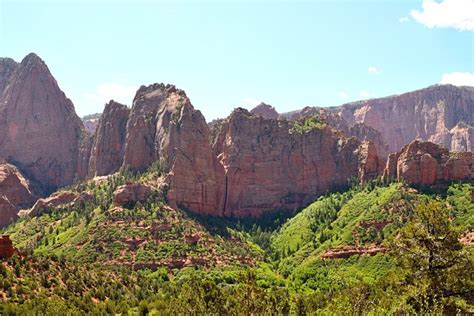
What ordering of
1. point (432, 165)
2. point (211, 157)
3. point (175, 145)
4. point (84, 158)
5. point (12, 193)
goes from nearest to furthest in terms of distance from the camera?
point (432, 165) → point (175, 145) → point (211, 157) → point (12, 193) → point (84, 158)

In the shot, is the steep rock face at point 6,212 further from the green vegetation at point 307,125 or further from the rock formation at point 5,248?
the green vegetation at point 307,125

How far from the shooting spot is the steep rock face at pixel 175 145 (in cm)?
13362

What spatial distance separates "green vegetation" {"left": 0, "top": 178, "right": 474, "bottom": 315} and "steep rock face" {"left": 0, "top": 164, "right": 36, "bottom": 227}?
45.5 ft

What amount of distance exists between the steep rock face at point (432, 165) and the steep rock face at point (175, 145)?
5366cm

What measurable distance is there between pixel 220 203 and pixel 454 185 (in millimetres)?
66248

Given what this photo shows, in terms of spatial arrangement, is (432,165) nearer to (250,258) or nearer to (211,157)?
(250,258)

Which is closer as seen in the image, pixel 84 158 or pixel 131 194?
pixel 131 194

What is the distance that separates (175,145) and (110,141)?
42793 mm

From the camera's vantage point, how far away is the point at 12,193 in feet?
527

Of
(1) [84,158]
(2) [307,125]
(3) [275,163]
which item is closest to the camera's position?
(3) [275,163]

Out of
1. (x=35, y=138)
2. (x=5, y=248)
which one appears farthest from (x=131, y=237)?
(x=35, y=138)

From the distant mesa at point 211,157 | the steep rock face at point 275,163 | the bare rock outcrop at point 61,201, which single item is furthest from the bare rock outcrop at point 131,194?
the steep rock face at point 275,163

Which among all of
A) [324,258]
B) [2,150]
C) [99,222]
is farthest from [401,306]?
[2,150]

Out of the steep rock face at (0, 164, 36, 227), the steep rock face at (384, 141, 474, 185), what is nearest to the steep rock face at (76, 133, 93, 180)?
the steep rock face at (0, 164, 36, 227)
